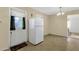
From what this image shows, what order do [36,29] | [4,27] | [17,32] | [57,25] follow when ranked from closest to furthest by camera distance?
[4,27] < [17,32] < [57,25] < [36,29]

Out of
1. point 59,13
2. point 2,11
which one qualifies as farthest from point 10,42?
point 59,13

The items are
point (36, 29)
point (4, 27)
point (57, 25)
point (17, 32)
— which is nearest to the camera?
point (4, 27)

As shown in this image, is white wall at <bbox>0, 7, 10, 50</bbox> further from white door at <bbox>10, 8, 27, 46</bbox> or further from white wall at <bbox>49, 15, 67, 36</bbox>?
white wall at <bbox>49, 15, 67, 36</bbox>

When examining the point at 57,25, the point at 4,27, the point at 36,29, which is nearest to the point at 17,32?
the point at 4,27

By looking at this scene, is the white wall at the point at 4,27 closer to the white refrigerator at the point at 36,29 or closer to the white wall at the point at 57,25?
the white refrigerator at the point at 36,29

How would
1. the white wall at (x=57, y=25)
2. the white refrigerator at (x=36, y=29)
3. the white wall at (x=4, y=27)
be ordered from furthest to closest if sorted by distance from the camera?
the white refrigerator at (x=36, y=29) < the white wall at (x=57, y=25) < the white wall at (x=4, y=27)

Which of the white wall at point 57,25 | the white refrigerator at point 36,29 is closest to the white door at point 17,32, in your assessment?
the white refrigerator at point 36,29

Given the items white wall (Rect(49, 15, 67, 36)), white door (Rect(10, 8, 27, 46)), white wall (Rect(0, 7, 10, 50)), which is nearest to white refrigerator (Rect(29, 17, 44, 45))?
white wall (Rect(49, 15, 67, 36))

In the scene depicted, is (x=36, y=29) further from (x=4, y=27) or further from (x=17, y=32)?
(x=4, y=27)

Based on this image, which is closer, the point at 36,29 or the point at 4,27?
the point at 4,27

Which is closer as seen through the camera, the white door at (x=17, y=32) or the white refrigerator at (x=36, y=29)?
the white door at (x=17, y=32)

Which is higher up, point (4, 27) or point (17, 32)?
point (4, 27)
